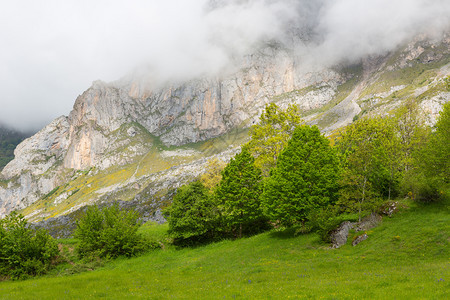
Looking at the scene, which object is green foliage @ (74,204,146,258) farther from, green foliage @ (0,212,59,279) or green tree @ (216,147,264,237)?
green tree @ (216,147,264,237)

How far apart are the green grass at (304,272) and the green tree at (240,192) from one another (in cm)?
466

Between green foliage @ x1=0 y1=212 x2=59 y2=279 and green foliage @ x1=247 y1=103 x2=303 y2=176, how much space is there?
94.4 feet

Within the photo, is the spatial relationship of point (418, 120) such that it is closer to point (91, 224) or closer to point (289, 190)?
point (289, 190)

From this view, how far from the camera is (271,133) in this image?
3656 centimetres

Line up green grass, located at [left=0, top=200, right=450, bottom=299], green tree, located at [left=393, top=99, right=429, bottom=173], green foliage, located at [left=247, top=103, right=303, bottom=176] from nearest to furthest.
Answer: green grass, located at [left=0, top=200, right=450, bottom=299] < green foliage, located at [left=247, top=103, right=303, bottom=176] < green tree, located at [left=393, top=99, right=429, bottom=173]

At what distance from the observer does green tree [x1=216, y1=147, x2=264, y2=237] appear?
114 ft

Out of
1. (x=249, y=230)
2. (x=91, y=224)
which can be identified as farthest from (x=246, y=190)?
(x=91, y=224)

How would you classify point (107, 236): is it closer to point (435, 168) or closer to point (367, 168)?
point (367, 168)

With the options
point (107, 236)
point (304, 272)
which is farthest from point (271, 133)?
point (107, 236)

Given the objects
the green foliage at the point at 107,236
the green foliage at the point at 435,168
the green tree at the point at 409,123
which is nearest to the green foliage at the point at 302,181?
the green foliage at the point at 435,168

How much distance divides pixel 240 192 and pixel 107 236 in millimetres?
18716

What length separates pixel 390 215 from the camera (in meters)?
26.8

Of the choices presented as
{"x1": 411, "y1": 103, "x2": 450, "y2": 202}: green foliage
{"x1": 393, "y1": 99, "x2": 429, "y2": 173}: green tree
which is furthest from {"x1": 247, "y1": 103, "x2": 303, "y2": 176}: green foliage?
{"x1": 393, "y1": 99, "x2": 429, "y2": 173}: green tree

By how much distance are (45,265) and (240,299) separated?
28910 mm
